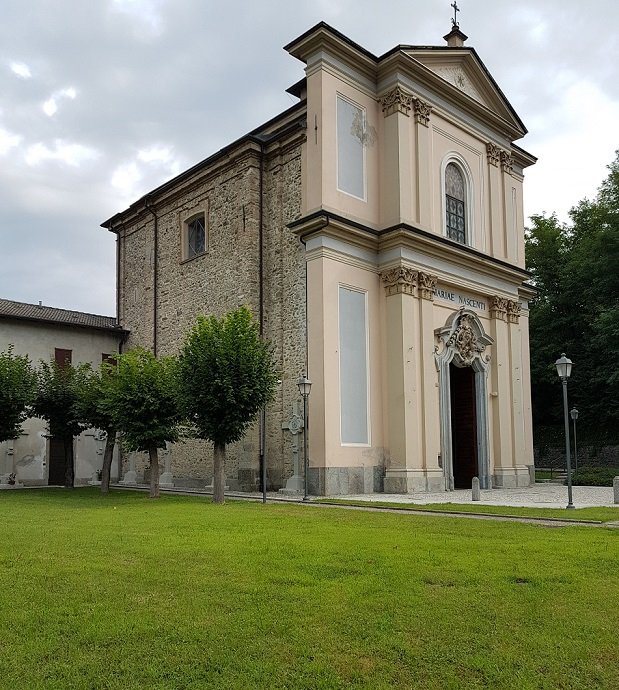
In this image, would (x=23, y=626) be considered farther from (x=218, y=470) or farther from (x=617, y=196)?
(x=617, y=196)

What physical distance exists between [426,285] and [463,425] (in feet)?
18.9

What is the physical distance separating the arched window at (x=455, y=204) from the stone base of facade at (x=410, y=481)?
28.0 feet

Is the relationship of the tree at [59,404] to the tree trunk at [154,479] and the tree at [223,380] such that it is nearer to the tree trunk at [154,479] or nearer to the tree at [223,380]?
the tree trunk at [154,479]

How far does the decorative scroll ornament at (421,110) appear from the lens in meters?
23.8

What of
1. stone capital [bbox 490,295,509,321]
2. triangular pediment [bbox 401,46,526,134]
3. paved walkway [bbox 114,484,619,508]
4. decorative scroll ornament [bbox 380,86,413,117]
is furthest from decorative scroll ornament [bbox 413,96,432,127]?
paved walkway [bbox 114,484,619,508]

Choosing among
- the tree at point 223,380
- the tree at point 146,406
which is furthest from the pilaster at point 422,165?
the tree at point 146,406

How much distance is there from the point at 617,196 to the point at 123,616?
37.9 m

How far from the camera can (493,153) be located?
1094 inches

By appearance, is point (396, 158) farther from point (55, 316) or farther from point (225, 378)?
point (55, 316)

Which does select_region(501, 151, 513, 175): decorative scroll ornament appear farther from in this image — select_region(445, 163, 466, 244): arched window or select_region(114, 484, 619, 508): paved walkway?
select_region(114, 484, 619, 508): paved walkway

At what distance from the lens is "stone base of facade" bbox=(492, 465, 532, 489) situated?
25622mm

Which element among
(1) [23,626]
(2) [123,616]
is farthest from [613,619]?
(1) [23,626]

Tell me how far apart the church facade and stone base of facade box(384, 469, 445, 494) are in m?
0.06

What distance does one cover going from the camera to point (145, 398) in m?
20.1
